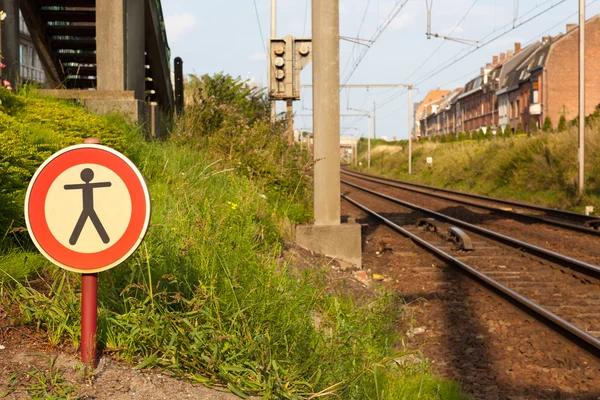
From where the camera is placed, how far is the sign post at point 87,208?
321cm

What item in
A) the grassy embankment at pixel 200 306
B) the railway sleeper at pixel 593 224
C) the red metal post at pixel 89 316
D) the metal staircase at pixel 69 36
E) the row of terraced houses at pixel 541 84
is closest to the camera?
the red metal post at pixel 89 316

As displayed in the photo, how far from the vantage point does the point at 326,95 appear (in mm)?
9875

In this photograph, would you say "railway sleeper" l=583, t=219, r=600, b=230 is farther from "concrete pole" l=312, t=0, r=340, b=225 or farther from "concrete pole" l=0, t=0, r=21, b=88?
"concrete pole" l=0, t=0, r=21, b=88

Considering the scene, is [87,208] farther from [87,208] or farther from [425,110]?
[425,110]

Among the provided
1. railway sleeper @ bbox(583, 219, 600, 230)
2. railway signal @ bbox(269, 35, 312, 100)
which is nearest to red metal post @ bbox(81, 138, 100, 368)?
railway signal @ bbox(269, 35, 312, 100)

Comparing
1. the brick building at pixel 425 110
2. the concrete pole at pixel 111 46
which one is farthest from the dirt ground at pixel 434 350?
the brick building at pixel 425 110

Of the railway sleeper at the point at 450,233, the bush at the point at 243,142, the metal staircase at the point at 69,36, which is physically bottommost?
the railway sleeper at the point at 450,233

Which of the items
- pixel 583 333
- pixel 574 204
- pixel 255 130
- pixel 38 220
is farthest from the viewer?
pixel 574 204

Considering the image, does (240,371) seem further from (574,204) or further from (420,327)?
(574,204)

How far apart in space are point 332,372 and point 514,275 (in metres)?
6.24

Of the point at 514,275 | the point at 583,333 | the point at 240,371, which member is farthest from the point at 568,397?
the point at 514,275

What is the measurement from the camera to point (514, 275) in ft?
32.3

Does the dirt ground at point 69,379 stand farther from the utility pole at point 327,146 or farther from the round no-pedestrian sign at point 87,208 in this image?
the utility pole at point 327,146

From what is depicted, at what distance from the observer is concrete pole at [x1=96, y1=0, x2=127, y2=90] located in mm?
10867
